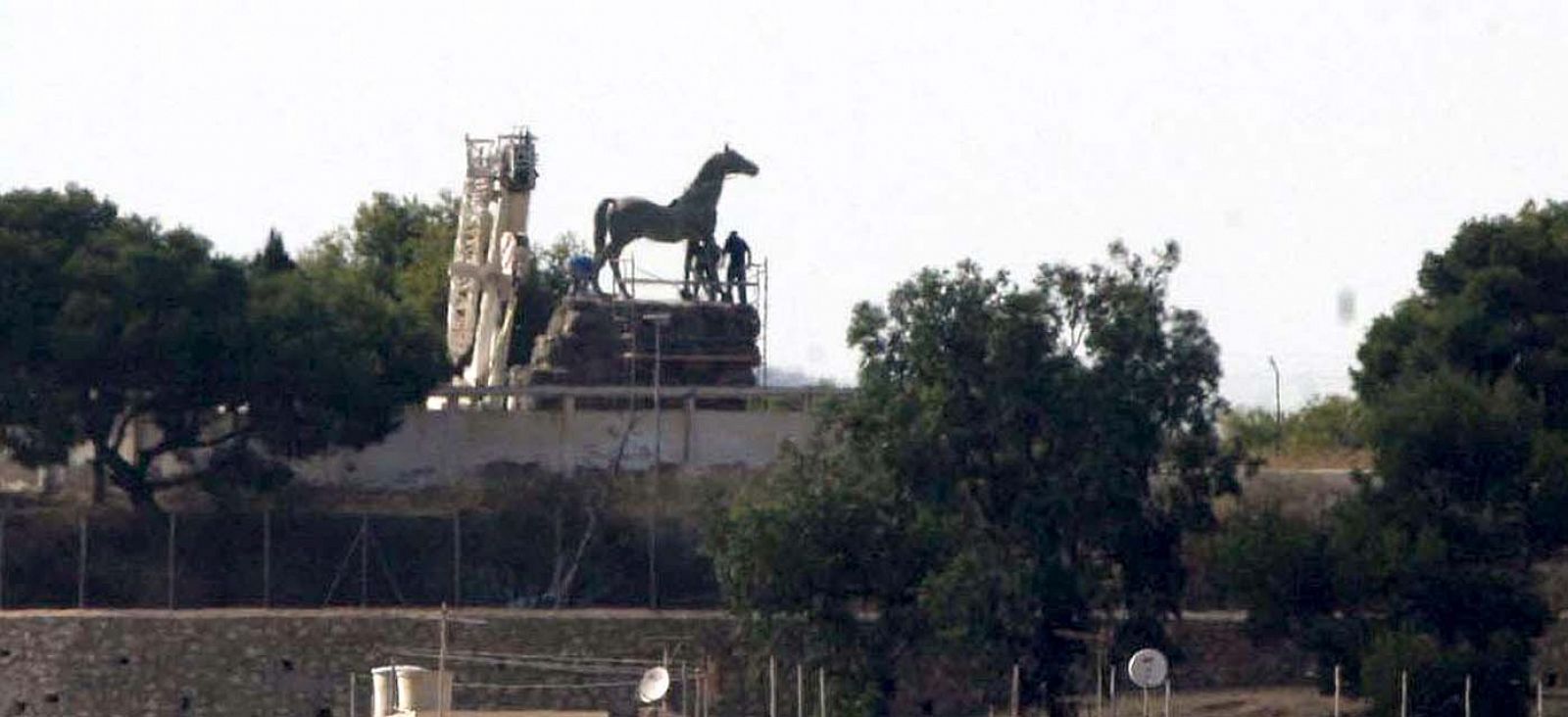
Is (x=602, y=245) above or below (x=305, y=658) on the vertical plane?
above

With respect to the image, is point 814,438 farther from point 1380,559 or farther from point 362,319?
point 362,319

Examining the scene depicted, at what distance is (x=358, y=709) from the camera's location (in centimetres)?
5409

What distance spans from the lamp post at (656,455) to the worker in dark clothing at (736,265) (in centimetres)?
211

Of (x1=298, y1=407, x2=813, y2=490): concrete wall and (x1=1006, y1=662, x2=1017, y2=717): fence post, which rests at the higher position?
(x1=298, y1=407, x2=813, y2=490): concrete wall

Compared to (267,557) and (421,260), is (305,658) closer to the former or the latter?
(267,557)

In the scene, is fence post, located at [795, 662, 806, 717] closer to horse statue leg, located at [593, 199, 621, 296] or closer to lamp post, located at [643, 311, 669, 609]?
lamp post, located at [643, 311, 669, 609]

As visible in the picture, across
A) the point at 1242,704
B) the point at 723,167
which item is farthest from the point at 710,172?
the point at 1242,704

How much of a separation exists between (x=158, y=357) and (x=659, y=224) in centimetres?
1268

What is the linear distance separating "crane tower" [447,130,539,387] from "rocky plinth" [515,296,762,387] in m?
2.14

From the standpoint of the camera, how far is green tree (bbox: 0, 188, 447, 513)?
5891 cm

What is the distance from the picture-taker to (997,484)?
5191cm

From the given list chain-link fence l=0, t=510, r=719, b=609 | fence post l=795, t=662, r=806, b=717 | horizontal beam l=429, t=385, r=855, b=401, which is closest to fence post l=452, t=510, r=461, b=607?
chain-link fence l=0, t=510, r=719, b=609

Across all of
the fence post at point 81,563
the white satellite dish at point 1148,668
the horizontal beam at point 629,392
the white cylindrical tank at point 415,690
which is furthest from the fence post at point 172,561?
the white satellite dish at point 1148,668

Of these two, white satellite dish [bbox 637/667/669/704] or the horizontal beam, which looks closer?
white satellite dish [bbox 637/667/669/704]
